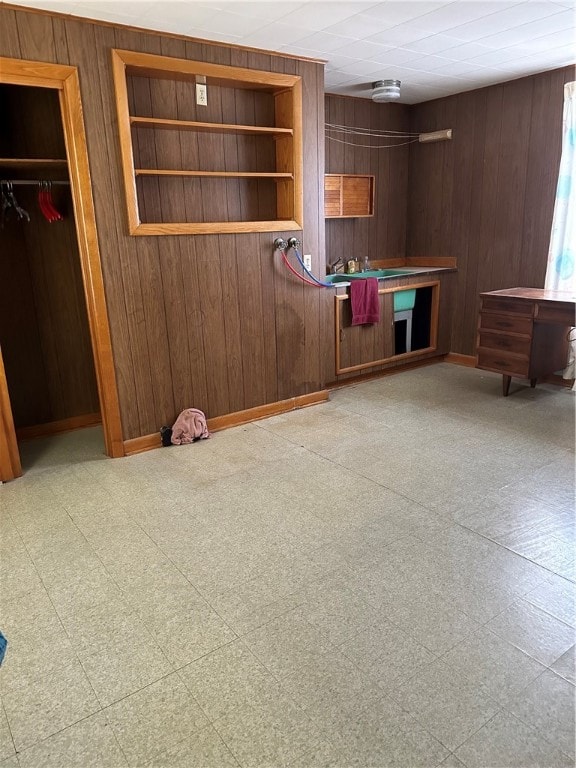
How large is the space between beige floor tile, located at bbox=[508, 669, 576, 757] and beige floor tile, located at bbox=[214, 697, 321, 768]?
608mm

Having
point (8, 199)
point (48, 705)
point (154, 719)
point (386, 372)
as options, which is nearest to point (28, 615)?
point (48, 705)

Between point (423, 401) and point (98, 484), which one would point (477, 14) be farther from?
point (98, 484)

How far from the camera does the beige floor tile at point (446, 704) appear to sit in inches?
58.9

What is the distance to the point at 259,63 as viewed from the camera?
355cm

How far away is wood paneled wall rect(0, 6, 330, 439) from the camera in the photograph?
2980 mm

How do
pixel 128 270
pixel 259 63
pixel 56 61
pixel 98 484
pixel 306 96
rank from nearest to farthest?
1. pixel 56 61
2. pixel 98 484
3. pixel 128 270
4. pixel 259 63
5. pixel 306 96

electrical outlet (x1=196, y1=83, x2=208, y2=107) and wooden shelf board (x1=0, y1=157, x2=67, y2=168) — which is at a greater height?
electrical outlet (x1=196, y1=83, x2=208, y2=107)

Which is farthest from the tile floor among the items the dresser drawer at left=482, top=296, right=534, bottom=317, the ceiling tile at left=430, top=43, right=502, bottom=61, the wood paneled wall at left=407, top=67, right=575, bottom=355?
the ceiling tile at left=430, top=43, right=502, bottom=61

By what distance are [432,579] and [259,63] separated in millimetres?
3312

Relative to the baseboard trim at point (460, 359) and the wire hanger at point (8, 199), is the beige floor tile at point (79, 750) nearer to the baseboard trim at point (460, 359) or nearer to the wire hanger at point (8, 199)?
the wire hanger at point (8, 199)

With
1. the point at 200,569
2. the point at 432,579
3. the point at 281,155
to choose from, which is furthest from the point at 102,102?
the point at 432,579

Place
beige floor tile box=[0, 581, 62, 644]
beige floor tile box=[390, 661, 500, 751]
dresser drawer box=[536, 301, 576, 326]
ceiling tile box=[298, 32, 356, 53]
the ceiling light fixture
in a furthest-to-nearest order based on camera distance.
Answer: the ceiling light fixture, dresser drawer box=[536, 301, 576, 326], ceiling tile box=[298, 32, 356, 53], beige floor tile box=[0, 581, 62, 644], beige floor tile box=[390, 661, 500, 751]

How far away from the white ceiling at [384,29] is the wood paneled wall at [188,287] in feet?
0.41

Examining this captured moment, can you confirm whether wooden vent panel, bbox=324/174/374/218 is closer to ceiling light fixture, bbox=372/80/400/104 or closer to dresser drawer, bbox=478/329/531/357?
ceiling light fixture, bbox=372/80/400/104
